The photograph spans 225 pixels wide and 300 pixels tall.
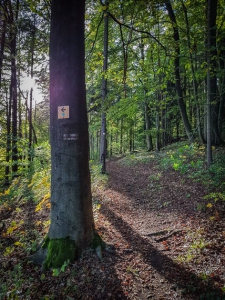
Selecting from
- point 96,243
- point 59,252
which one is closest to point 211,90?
point 96,243

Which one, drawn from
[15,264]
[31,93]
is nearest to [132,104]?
[15,264]

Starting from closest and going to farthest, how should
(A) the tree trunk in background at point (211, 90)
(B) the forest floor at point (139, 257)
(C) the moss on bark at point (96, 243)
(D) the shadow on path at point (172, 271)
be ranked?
(D) the shadow on path at point (172, 271), (B) the forest floor at point (139, 257), (C) the moss on bark at point (96, 243), (A) the tree trunk in background at point (211, 90)

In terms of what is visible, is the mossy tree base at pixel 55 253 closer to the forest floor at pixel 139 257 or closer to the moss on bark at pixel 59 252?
the moss on bark at pixel 59 252

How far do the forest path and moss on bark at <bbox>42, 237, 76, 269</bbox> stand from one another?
812 mm

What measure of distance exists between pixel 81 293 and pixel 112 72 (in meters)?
5.41

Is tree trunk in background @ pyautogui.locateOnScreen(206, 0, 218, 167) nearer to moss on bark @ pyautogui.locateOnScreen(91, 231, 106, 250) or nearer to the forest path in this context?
the forest path

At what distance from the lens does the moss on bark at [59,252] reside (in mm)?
2857

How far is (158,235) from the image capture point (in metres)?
3.99

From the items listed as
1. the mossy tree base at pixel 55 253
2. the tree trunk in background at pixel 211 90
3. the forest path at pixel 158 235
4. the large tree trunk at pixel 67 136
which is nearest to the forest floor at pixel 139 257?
the forest path at pixel 158 235

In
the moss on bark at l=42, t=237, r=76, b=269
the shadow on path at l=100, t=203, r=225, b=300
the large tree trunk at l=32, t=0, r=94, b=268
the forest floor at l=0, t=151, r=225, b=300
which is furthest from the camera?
the moss on bark at l=42, t=237, r=76, b=269


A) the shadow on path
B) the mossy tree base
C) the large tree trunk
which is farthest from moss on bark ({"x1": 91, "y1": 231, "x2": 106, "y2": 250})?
the shadow on path

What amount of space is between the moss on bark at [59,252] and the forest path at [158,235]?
0.81m

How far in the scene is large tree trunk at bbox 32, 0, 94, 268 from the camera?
2.75 meters

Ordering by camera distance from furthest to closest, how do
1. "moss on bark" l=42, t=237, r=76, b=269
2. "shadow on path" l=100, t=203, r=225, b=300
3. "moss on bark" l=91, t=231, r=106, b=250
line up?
"moss on bark" l=91, t=231, r=106, b=250 < "moss on bark" l=42, t=237, r=76, b=269 < "shadow on path" l=100, t=203, r=225, b=300
